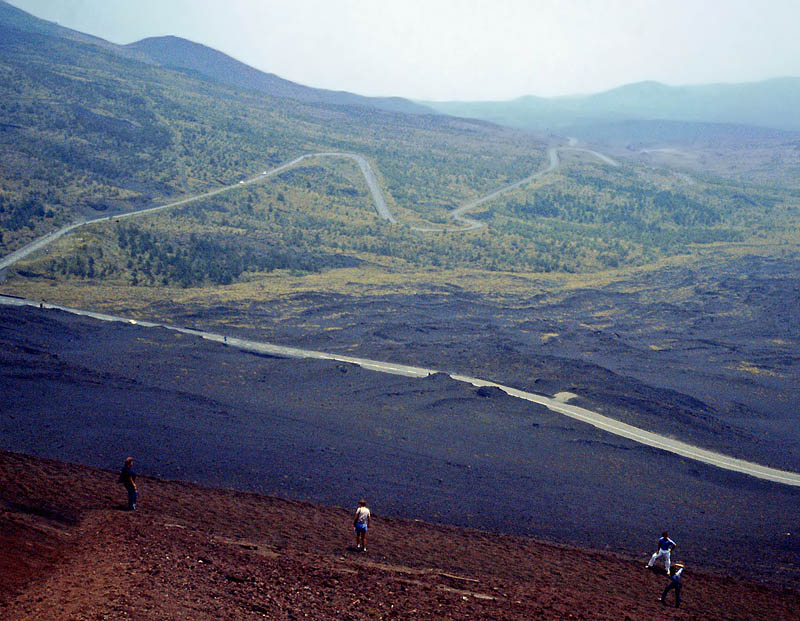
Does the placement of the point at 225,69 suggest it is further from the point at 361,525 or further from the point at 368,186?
the point at 361,525

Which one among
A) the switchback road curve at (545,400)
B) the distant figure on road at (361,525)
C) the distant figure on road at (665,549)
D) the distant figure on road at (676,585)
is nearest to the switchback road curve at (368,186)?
the switchback road curve at (545,400)

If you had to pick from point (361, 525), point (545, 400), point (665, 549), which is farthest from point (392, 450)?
point (545, 400)

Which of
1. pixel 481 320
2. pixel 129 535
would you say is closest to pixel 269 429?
pixel 129 535

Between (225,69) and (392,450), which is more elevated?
(225,69)

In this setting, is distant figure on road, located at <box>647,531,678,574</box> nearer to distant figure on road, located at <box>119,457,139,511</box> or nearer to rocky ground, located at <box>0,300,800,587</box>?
rocky ground, located at <box>0,300,800,587</box>

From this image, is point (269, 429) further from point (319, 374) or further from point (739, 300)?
point (739, 300)

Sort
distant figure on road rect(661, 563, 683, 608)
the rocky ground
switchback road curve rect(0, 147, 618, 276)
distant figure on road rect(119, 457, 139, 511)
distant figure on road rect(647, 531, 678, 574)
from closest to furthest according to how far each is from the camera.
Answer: distant figure on road rect(661, 563, 683, 608)
distant figure on road rect(119, 457, 139, 511)
distant figure on road rect(647, 531, 678, 574)
the rocky ground
switchback road curve rect(0, 147, 618, 276)

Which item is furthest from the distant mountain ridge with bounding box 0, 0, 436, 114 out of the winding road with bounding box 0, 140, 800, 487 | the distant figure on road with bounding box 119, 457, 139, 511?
the distant figure on road with bounding box 119, 457, 139, 511
